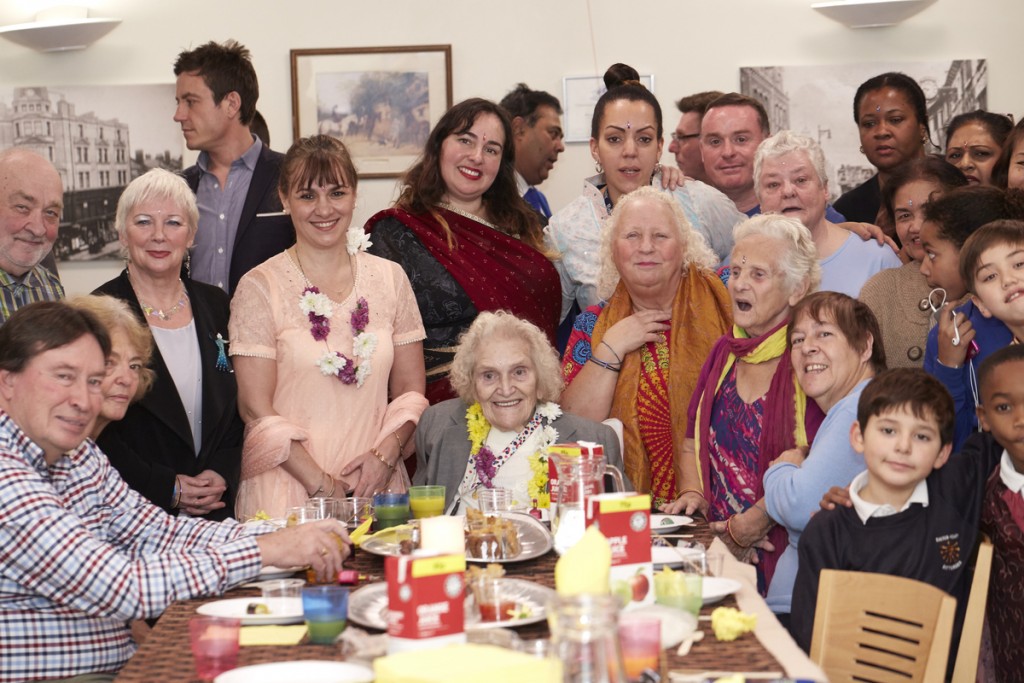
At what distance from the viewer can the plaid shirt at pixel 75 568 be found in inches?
79.5

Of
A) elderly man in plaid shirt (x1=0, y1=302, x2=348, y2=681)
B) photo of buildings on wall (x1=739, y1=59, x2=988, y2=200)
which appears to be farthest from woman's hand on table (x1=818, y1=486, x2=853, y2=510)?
photo of buildings on wall (x1=739, y1=59, x2=988, y2=200)

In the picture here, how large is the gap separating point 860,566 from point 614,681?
1263 mm

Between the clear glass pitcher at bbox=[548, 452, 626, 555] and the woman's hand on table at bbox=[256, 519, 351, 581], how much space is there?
43 cm

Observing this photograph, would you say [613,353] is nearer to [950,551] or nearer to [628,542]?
[950,551]

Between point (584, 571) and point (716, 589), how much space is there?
65cm

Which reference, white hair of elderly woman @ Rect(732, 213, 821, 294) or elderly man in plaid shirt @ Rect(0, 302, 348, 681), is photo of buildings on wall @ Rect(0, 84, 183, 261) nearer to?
white hair of elderly woman @ Rect(732, 213, 821, 294)

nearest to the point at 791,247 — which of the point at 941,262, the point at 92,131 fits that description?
the point at 941,262

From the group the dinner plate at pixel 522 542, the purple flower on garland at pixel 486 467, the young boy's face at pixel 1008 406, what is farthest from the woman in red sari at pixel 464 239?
the young boy's face at pixel 1008 406

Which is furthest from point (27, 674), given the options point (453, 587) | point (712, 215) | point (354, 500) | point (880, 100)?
point (880, 100)

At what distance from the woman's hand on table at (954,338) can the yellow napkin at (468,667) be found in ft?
5.90

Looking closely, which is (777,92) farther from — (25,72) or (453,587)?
(453,587)

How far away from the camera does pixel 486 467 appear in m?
3.03

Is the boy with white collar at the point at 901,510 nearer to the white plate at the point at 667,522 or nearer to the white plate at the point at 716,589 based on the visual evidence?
the white plate at the point at 667,522

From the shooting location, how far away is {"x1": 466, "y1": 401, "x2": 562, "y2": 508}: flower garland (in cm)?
298
